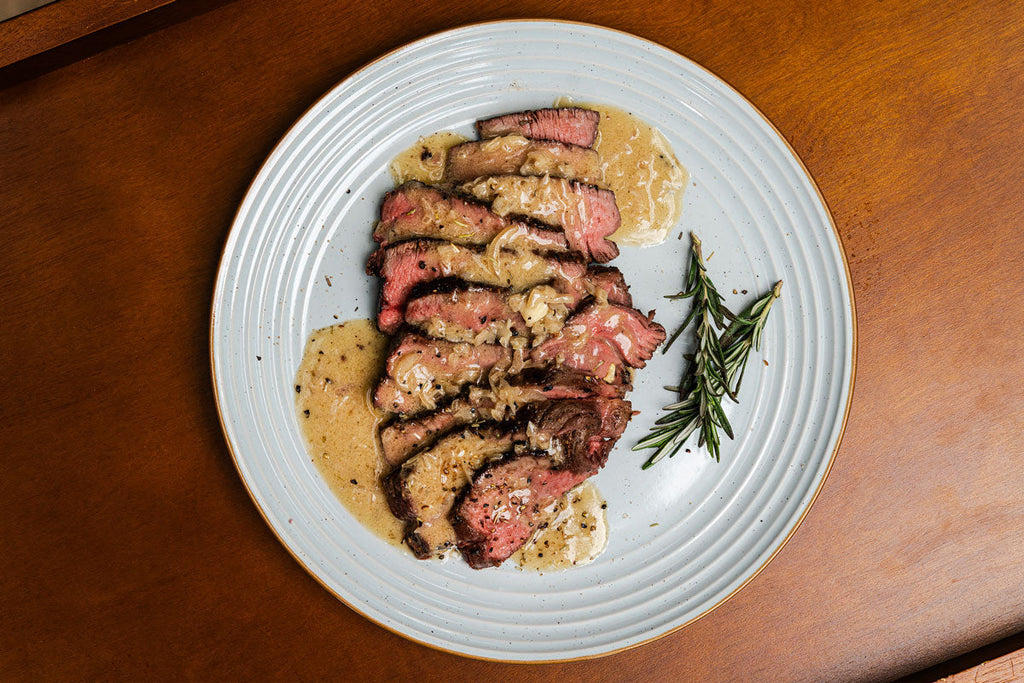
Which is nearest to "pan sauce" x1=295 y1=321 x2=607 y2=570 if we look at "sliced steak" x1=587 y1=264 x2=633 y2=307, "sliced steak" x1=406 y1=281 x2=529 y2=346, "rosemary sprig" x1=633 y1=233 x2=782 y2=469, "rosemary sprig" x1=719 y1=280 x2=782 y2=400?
"sliced steak" x1=406 y1=281 x2=529 y2=346

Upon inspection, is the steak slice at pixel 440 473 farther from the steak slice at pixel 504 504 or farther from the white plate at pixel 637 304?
the white plate at pixel 637 304

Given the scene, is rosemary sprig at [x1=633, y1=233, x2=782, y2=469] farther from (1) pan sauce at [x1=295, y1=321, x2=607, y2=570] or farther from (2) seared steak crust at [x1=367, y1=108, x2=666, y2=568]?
(1) pan sauce at [x1=295, y1=321, x2=607, y2=570]

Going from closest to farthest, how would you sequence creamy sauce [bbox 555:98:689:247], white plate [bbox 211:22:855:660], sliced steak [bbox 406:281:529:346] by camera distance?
1. sliced steak [bbox 406:281:529:346]
2. white plate [bbox 211:22:855:660]
3. creamy sauce [bbox 555:98:689:247]

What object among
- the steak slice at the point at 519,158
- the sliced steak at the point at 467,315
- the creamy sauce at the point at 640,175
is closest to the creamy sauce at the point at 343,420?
the sliced steak at the point at 467,315

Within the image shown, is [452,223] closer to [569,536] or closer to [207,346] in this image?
[207,346]

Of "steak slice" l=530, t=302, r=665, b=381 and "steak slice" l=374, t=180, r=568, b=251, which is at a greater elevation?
"steak slice" l=374, t=180, r=568, b=251

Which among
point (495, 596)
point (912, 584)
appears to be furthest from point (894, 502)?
point (495, 596)
